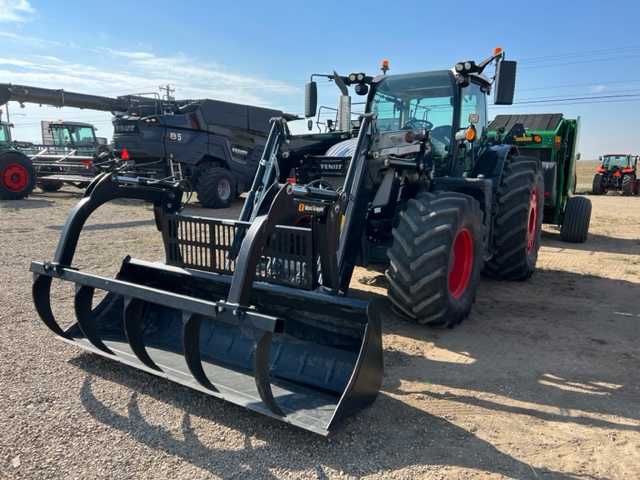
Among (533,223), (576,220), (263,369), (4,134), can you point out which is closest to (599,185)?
(576,220)

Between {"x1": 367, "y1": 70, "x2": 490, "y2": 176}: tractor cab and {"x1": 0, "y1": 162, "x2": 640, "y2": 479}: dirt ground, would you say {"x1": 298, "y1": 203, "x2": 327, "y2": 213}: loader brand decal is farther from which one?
{"x1": 367, "y1": 70, "x2": 490, "y2": 176}: tractor cab

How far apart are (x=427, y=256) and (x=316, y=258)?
0.95 meters

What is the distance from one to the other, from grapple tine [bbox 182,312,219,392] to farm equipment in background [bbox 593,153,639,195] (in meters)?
23.6

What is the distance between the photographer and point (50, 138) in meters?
19.3

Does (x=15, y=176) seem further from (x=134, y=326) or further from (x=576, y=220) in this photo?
(x=576, y=220)

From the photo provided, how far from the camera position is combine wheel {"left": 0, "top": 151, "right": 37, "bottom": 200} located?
13805 mm

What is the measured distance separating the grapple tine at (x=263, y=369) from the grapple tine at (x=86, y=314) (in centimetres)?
136

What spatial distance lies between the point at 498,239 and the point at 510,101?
157 centimetres

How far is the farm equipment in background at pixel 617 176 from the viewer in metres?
22.1

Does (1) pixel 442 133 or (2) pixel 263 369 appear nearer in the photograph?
(2) pixel 263 369

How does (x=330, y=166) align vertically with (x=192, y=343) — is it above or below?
above

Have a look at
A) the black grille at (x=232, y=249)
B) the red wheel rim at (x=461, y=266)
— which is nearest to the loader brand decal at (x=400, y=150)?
the red wheel rim at (x=461, y=266)

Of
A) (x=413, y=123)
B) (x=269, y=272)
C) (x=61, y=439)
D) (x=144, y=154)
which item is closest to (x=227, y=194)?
(x=144, y=154)

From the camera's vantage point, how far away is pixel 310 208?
302 centimetres
